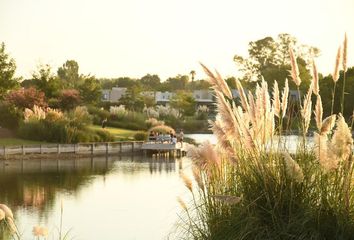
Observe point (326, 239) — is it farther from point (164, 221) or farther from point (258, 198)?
point (164, 221)

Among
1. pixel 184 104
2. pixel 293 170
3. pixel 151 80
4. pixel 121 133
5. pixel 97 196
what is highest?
pixel 151 80

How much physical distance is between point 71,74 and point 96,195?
46.3 meters

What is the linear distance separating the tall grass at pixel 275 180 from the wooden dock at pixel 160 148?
86.9ft

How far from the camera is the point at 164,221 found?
1448cm

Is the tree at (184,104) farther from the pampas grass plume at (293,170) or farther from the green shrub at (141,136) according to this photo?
the pampas grass plume at (293,170)

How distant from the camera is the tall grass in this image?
17.2 ft

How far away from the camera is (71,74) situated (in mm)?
63875

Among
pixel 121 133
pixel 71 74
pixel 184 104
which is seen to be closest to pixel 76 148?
pixel 121 133

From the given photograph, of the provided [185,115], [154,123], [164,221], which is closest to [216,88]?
[164,221]

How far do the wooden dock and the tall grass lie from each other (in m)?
26.5

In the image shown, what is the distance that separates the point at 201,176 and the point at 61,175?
17.8 m

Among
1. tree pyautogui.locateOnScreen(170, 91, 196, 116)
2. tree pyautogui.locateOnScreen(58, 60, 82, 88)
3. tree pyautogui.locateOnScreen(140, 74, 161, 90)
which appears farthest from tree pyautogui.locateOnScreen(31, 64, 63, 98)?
tree pyautogui.locateOnScreen(140, 74, 161, 90)

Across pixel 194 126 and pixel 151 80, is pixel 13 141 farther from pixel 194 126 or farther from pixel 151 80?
pixel 151 80

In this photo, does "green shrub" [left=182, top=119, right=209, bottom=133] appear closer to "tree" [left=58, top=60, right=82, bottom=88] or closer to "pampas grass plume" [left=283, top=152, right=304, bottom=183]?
"tree" [left=58, top=60, right=82, bottom=88]
